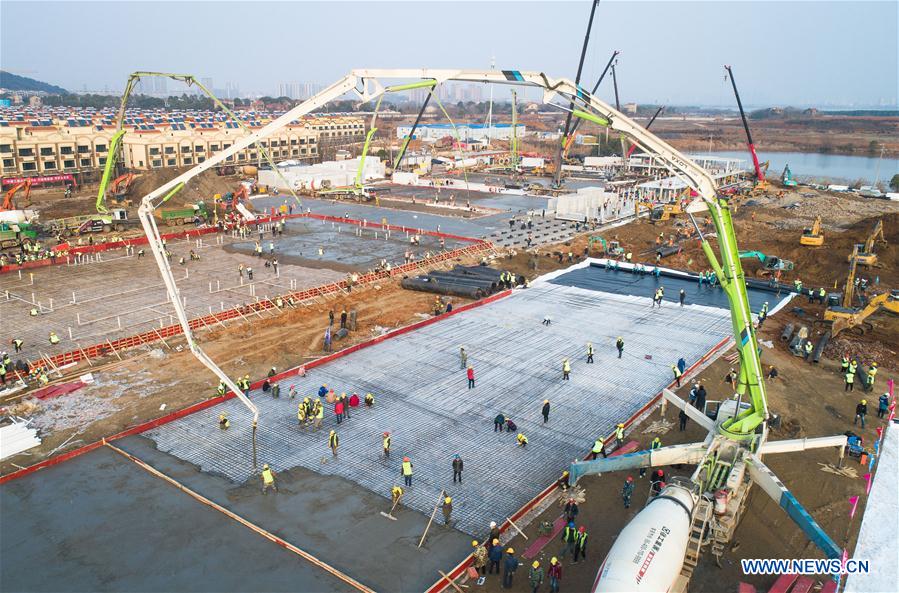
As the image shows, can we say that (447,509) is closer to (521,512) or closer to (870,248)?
(521,512)

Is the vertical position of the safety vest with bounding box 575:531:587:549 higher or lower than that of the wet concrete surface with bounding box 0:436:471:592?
higher

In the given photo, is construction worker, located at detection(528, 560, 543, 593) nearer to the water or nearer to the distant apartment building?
the distant apartment building

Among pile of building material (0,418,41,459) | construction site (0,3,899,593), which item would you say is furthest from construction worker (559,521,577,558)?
pile of building material (0,418,41,459)

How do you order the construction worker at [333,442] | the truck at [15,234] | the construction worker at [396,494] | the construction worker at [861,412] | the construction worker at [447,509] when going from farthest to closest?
the truck at [15,234] < the construction worker at [861,412] < the construction worker at [333,442] < the construction worker at [396,494] < the construction worker at [447,509]

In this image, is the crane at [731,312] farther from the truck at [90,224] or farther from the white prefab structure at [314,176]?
the white prefab structure at [314,176]

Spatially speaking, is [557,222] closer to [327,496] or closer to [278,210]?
[278,210]

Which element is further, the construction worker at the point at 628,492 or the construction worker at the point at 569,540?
the construction worker at the point at 628,492

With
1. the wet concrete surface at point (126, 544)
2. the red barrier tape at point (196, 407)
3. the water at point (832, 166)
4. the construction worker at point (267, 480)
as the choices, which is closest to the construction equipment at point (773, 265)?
the red barrier tape at point (196, 407)
